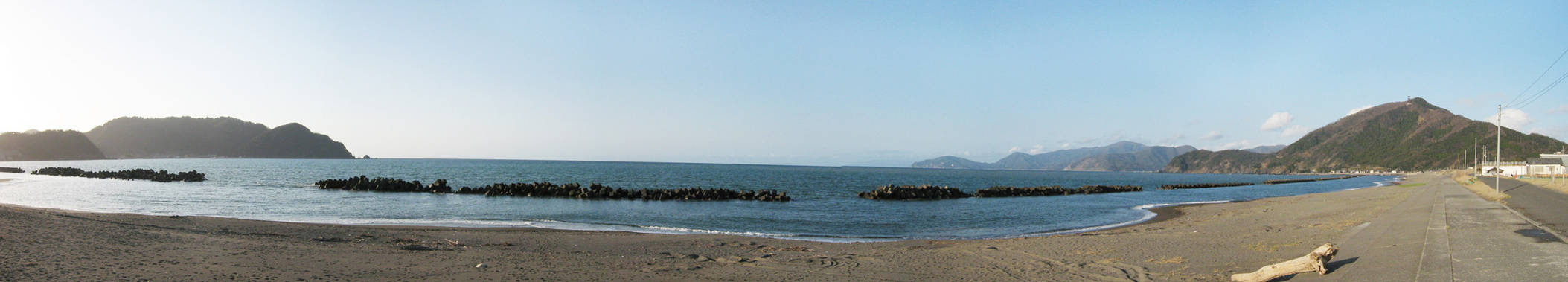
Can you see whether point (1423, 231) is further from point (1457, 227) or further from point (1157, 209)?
point (1157, 209)

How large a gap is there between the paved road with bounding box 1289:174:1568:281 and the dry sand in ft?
3.09

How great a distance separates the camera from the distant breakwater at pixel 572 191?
32.2m

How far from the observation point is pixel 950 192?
128 ft

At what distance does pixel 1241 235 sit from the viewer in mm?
12844

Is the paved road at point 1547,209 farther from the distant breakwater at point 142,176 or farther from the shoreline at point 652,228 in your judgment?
the distant breakwater at point 142,176

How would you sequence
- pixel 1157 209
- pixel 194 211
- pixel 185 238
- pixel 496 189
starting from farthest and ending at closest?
pixel 496 189 < pixel 1157 209 < pixel 194 211 < pixel 185 238

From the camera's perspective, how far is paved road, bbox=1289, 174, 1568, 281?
6727mm

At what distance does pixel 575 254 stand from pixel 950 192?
31631mm

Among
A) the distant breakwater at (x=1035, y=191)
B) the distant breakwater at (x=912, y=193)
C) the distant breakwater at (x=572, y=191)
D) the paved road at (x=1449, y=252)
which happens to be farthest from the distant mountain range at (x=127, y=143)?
the paved road at (x=1449, y=252)

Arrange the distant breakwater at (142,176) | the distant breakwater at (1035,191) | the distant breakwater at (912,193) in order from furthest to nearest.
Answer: the distant breakwater at (142,176), the distant breakwater at (1035,191), the distant breakwater at (912,193)

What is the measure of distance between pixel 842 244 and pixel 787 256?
2.97 metres

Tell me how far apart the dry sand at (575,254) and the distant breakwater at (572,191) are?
57.2 ft

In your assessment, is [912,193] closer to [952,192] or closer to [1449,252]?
[952,192]

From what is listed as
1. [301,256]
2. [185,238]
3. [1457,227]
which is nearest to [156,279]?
[301,256]
